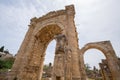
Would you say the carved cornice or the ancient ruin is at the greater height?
the carved cornice

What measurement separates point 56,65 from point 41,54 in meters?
7.91

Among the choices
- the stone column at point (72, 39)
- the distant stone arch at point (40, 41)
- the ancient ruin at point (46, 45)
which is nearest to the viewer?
the stone column at point (72, 39)

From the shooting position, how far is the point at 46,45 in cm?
1519

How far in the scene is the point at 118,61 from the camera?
12828 mm

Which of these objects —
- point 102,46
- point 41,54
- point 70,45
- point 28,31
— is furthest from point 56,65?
point 102,46

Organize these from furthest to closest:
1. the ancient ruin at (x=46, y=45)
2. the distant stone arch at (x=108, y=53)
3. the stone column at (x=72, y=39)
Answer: the distant stone arch at (x=108, y=53), the ancient ruin at (x=46, y=45), the stone column at (x=72, y=39)

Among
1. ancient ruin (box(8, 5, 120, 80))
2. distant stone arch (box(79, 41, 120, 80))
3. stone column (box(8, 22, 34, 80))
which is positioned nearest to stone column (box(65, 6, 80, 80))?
ancient ruin (box(8, 5, 120, 80))

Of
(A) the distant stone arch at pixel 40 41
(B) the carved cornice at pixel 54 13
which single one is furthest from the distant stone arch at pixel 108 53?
(B) the carved cornice at pixel 54 13

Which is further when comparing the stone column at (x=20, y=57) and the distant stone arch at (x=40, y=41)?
the stone column at (x=20, y=57)

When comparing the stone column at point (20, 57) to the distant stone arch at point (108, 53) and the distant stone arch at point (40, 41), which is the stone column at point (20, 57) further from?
the distant stone arch at point (108, 53)

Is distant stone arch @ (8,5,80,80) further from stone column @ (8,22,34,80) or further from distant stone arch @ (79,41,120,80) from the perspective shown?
distant stone arch @ (79,41,120,80)

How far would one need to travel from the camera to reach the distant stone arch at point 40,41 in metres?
10.6

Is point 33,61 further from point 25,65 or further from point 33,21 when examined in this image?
point 33,21

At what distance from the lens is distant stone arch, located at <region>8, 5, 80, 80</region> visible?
10553 millimetres
